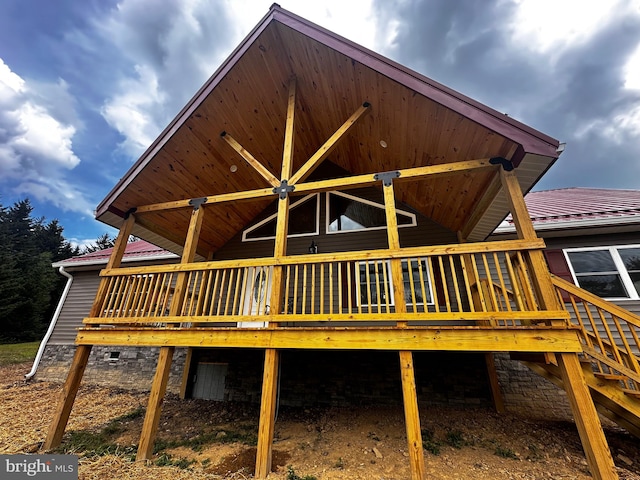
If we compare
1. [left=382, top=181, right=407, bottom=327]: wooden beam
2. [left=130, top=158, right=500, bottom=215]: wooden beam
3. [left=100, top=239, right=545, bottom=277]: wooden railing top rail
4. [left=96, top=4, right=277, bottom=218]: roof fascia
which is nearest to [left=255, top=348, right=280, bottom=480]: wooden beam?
[left=100, top=239, right=545, bottom=277]: wooden railing top rail

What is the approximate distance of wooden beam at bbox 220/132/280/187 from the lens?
16.1 ft

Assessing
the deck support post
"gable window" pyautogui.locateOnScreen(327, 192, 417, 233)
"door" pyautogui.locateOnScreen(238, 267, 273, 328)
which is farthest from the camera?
"gable window" pyautogui.locateOnScreen(327, 192, 417, 233)

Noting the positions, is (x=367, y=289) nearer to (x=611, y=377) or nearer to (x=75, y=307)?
(x=611, y=377)

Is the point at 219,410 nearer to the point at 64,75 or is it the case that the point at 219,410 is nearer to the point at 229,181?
the point at 229,181

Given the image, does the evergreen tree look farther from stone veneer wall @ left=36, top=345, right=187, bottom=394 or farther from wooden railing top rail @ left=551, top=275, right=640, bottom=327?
wooden railing top rail @ left=551, top=275, right=640, bottom=327

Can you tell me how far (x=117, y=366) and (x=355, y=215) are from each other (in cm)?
819

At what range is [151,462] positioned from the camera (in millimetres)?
3781

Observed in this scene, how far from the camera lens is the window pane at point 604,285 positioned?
5.68m

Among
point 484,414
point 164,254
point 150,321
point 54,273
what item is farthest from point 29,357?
point 484,414

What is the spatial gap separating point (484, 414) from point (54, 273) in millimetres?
25787

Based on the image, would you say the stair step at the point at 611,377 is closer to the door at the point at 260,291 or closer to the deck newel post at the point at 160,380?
the door at the point at 260,291

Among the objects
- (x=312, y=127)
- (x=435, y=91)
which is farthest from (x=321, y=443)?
(x=312, y=127)

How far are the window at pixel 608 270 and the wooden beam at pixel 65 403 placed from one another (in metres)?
9.58

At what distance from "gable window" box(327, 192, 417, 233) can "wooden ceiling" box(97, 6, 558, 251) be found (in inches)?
21.2
